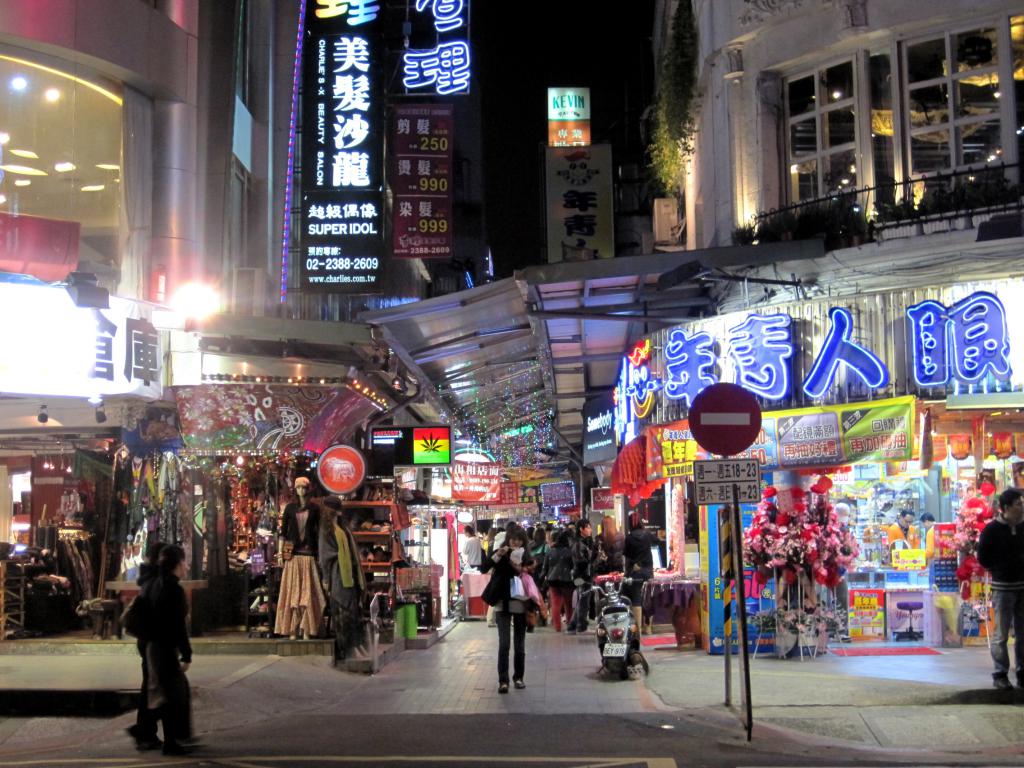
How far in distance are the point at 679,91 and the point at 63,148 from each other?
30.4 feet

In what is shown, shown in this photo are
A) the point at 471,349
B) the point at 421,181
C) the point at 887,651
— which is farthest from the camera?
the point at 421,181

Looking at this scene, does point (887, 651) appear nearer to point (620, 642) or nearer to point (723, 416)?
point (620, 642)

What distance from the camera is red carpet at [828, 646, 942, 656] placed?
47.8ft

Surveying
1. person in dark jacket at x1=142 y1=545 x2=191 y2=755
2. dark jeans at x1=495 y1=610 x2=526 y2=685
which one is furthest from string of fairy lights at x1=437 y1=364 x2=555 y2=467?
person in dark jacket at x1=142 y1=545 x2=191 y2=755

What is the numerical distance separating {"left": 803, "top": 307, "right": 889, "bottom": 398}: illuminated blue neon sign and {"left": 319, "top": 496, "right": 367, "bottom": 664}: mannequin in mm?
5905

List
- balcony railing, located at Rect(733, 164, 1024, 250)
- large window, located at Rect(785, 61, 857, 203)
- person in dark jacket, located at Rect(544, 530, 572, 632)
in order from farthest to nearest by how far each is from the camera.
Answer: person in dark jacket, located at Rect(544, 530, 572, 632)
large window, located at Rect(785, 61, 857, 203)
balcony railing, located at Rect(733, 164, 1024, 250)

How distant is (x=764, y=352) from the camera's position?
46.7 feet

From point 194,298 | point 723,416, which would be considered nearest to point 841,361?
point 723,416

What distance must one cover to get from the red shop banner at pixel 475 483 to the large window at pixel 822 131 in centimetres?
1214

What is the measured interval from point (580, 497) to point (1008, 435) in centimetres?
2684

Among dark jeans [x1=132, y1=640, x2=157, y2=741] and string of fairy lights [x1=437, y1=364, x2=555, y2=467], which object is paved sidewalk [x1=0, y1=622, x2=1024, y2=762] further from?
string of fairy lights [x1=437, y1=364, x2=555, y2=467]

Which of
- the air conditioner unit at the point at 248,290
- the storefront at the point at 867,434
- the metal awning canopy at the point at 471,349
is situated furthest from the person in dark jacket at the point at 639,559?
the air conditioner unit at the point at 248,290

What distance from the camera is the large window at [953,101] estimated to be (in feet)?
44.6

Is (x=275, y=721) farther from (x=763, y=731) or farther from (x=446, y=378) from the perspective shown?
(x=446, y=378)
